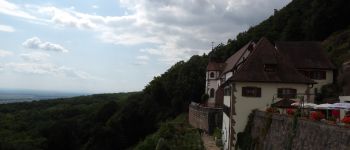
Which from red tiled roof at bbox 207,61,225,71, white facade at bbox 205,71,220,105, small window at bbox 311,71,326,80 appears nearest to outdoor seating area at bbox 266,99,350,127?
small window at bbox 311,71,326,80

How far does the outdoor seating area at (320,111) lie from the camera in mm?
18438

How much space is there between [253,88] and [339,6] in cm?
4042

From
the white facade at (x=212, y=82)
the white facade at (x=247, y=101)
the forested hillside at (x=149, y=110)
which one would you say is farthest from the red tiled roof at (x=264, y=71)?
the forested hillside at (x=149, y=110)

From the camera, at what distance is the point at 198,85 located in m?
83.2

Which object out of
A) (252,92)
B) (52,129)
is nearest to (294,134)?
(252,92)

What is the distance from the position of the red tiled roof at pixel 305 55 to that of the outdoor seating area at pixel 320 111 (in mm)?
17997

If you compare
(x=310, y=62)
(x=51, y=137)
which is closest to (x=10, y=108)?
(x=51, y=137)

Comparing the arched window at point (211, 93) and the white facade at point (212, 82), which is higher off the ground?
the white facade at point (212, 82)

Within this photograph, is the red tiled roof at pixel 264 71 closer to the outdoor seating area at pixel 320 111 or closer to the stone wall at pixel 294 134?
the outdoor seating area at pixel 320 111

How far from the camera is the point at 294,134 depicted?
21.4 m

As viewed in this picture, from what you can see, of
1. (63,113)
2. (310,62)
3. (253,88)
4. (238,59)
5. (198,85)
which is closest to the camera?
(253,88)

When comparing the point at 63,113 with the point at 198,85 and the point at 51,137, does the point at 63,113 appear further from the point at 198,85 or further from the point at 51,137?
the point at 198,85

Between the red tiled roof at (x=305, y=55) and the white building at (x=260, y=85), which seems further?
the red tiled roof at (x=305, y=55)

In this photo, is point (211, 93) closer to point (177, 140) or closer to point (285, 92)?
point (177, 140)
